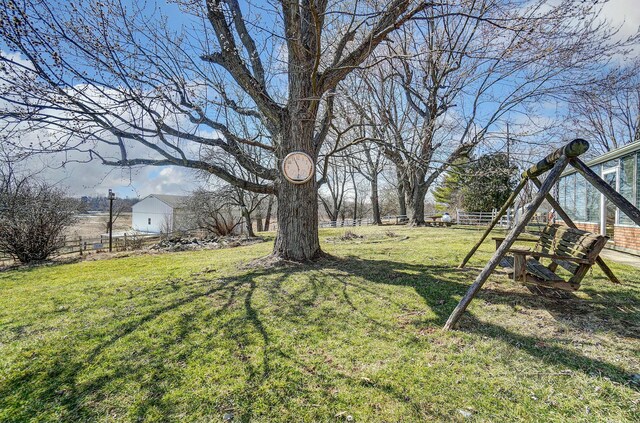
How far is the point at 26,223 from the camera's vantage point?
8930 mm

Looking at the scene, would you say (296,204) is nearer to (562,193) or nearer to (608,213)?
(608,213)

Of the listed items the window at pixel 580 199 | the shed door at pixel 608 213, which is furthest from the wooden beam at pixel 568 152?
the window at pixel 580 199

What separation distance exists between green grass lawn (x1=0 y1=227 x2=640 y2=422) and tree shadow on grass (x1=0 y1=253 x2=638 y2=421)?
13 millimetres

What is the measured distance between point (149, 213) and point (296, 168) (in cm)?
3610

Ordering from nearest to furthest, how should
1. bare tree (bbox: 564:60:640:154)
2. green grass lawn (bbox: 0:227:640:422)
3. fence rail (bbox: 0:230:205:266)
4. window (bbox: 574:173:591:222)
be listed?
green grass lawn (bbox: 0:227:640:422), window (bbox: 574:173:591:222), fence rail (bbox: 0:230:205:266), bare tree (bbox: 564:60:640:154)

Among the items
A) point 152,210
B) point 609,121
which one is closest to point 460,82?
point 609,121

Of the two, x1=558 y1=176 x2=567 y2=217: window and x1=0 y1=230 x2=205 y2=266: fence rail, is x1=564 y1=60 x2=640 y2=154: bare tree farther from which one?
x1=0 y1=230 x2=205 y2=266: fence rail

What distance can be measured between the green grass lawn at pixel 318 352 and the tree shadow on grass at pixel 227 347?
0.04 feet

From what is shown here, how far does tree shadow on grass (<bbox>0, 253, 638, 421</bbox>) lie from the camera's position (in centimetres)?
207

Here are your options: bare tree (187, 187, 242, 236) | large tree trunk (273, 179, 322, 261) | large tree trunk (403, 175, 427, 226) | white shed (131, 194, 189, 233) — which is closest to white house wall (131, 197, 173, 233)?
white shed (131, 194, 189, 233)

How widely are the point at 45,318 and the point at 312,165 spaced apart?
4171 mm

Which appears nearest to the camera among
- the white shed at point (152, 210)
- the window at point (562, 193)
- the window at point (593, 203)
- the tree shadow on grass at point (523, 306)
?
the tree shadow on grass at point (523, 306)

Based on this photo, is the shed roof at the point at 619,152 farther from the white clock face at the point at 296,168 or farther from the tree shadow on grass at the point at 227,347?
the white clock face at the point at 296,168

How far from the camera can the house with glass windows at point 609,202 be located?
7557 millimetres
